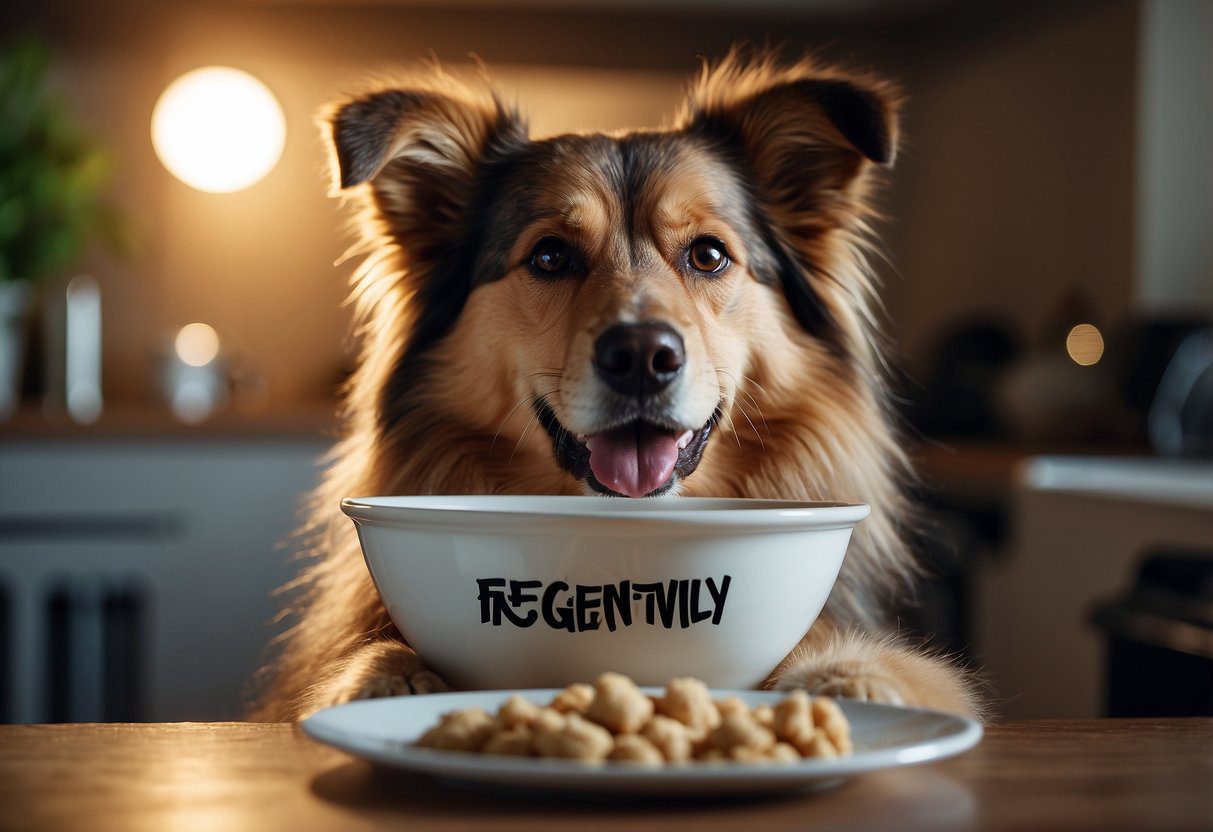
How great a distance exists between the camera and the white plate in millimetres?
487

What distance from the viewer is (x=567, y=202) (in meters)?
1.40

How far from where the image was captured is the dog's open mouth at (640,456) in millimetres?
1248

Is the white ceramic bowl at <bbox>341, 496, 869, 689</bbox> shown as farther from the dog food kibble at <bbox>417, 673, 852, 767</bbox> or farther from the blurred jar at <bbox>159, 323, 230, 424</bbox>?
the blurred jar at <bbox>159, 323, 230, 424</bbox>

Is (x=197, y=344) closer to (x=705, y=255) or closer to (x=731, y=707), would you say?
(x=705, y=255)

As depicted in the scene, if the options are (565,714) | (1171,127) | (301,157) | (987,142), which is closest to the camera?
(565,714)

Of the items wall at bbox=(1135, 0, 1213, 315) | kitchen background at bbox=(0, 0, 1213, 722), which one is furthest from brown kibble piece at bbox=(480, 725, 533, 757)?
wall at bbox=(1135, 0, 1213, 315)

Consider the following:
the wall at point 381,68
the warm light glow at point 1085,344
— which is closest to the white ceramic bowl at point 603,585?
the warm light glow at point 1085,344

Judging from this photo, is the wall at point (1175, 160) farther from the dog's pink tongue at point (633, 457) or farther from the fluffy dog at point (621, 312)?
the dog's pink tongue at point (633, 457)

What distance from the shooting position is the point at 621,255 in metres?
1.38

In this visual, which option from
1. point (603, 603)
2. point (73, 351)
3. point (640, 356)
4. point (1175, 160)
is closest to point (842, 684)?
point (603, 603)

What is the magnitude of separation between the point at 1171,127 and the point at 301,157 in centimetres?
316

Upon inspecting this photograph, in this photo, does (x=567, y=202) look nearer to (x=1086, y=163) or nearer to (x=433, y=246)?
(x=433, y=246)

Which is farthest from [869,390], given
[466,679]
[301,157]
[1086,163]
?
[301,157]

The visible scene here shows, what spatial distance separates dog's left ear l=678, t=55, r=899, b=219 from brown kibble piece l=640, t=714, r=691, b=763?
912 millimetres
